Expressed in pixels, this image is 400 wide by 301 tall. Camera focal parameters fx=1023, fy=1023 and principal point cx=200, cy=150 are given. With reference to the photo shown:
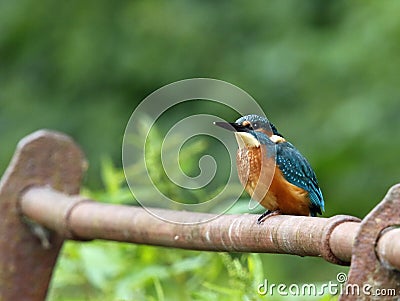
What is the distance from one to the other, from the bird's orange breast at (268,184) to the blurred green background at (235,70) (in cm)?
192

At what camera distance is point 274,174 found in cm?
206

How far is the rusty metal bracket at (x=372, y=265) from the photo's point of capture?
1319mm

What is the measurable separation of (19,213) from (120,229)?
0.42 m

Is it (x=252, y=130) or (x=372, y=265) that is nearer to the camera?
(x=372, y=265)

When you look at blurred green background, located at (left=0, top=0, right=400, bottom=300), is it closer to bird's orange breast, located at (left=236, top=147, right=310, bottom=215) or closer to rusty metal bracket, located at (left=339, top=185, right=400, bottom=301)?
bird's orange breast, located at (left=236, top=147, right=310, bottom=215)

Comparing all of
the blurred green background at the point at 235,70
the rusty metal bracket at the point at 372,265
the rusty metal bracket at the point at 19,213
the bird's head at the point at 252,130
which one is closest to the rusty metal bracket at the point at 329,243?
the rusty metal bracket at the point at 372,265

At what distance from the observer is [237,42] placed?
6.66 meters

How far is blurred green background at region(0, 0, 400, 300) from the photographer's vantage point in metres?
5.05

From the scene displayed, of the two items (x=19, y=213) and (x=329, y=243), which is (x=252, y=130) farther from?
(x=19, y=213)

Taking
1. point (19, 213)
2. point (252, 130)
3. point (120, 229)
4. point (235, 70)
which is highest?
point (252, 130)

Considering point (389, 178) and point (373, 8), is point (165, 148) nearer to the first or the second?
point (389, 178)

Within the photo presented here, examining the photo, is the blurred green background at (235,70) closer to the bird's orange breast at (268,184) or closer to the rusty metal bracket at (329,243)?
the bird's orange breast at (268,184)

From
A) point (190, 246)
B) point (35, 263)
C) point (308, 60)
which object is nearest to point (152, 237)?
point (190, 246)

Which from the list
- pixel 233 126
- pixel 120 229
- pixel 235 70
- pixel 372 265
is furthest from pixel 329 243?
pixel 235 70
